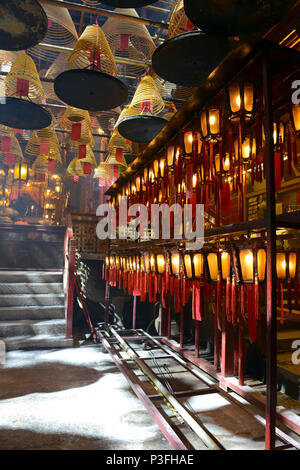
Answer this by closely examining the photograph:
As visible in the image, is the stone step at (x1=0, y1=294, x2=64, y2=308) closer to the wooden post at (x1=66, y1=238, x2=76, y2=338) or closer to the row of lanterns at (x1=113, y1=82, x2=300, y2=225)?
the wooden post at (x1=66, y1=238, x2=76, y2=338)

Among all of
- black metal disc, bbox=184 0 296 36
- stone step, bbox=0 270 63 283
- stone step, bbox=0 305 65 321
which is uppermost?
black metal disc, bbox=184 0 296 36

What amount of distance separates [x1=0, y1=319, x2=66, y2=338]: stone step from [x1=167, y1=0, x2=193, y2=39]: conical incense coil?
750 cm

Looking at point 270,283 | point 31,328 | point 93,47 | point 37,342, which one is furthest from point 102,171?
point 270,283

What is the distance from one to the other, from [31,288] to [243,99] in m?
8.60

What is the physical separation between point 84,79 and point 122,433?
16.2 feet

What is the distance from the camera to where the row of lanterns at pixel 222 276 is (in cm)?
326

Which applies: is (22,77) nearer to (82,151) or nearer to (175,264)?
(82,151)

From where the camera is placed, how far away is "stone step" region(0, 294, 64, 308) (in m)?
9.06

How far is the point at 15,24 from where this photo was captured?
12.8ft

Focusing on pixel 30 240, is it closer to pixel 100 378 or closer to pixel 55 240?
pixel 55 240

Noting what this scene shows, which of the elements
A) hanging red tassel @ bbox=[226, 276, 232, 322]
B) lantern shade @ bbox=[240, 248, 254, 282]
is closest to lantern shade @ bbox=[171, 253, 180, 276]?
hanging red tassel @ bbox=[226, 276, 232, 322]

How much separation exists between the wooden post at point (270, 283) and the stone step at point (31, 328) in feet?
22.6

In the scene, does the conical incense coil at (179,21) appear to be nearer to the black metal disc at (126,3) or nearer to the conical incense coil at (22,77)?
the black metal disc at (126,3)

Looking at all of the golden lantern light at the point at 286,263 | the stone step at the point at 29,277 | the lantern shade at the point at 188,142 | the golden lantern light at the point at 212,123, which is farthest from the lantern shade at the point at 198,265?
the stone step at the point at 29,277
